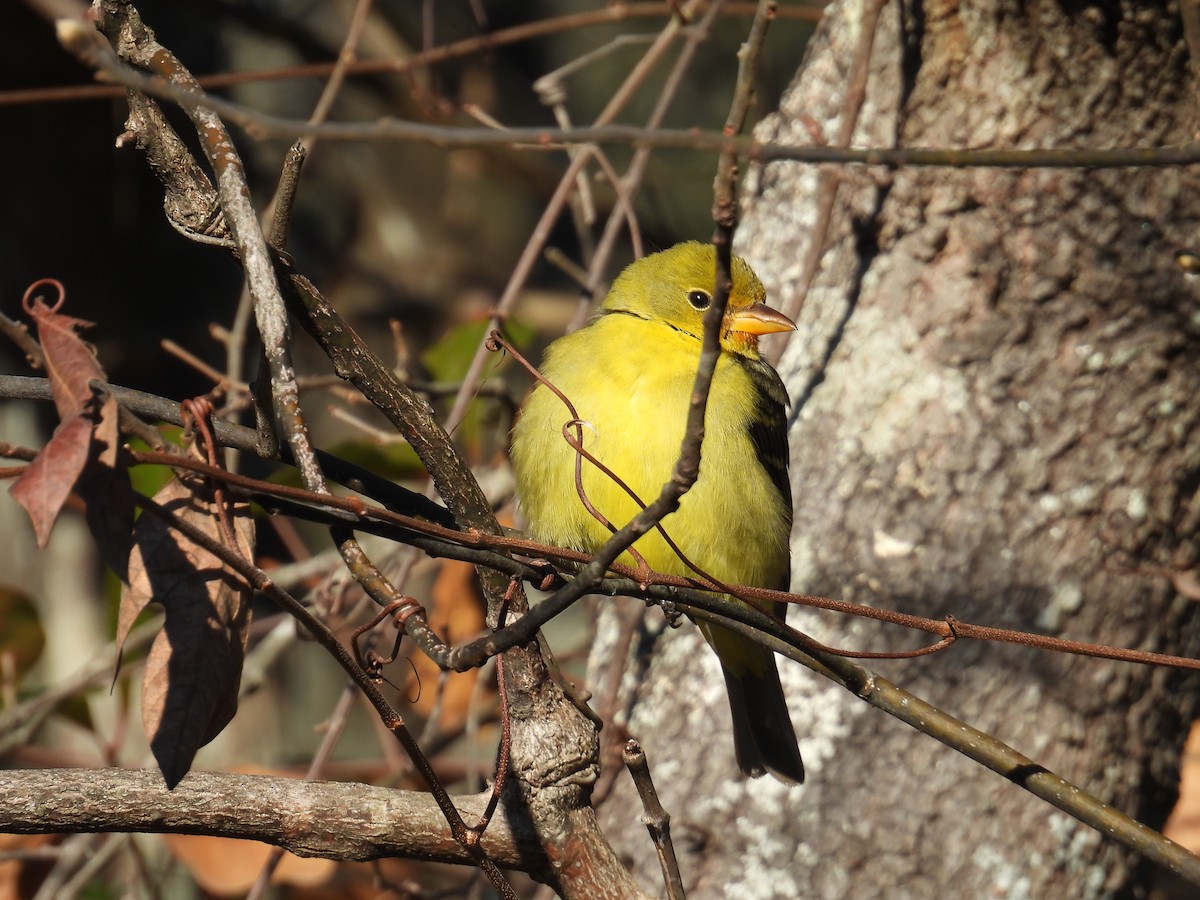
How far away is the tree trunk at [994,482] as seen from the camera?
3.17 meters

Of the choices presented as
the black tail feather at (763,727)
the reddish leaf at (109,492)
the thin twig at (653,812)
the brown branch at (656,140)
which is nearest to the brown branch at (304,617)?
the reddish leaf at (109,492)

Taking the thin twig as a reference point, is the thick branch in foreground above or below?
below

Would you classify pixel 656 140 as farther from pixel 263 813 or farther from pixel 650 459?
pixel 650 459

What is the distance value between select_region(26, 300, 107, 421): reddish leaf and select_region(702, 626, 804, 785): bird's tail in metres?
1.77

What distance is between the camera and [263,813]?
6.31 feet

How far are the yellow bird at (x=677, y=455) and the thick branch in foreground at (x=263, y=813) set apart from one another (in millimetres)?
956

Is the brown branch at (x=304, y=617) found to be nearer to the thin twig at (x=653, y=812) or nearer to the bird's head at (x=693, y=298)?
the thin twig at (x=653, y=812)

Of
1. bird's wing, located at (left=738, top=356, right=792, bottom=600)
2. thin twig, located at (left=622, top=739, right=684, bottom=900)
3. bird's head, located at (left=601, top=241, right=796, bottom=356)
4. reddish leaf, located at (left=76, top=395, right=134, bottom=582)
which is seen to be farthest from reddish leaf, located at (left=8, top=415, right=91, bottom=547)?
bird's head, located at (left=601, top=241, right=796, bottom=356)

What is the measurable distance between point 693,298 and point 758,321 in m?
0.20

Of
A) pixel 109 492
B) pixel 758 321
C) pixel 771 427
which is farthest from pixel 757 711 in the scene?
pixel 109 492

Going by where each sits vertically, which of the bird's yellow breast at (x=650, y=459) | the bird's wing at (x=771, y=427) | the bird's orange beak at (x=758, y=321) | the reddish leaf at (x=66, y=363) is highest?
the bird's orange beak at (x=758, y=321)

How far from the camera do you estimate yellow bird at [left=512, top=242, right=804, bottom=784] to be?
2.88m

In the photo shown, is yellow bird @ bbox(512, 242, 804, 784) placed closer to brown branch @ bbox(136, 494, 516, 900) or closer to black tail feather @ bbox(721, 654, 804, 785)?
black tail feather @ bbox(721, 654, 804, 785)

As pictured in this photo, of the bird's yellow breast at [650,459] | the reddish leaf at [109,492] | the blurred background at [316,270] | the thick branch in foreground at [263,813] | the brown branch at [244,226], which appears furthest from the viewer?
the blurred background at [316,270]
